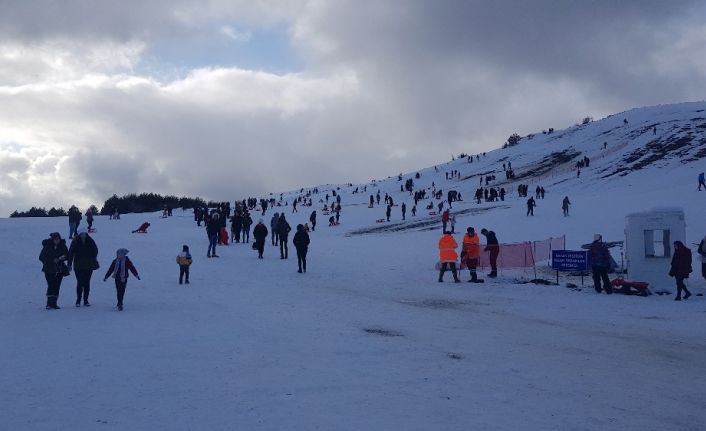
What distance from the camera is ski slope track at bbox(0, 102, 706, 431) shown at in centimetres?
585

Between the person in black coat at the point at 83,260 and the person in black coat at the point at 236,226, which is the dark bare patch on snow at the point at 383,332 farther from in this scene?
the person in black coat at the point at 236,226

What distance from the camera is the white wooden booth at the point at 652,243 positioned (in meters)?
16.7

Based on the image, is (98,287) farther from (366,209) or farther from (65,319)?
(366,209)

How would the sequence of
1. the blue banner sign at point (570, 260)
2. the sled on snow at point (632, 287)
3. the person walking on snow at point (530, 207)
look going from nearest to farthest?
the sled on snow at point (632, 287), the blue banner sign at point (570, 260), the person walking on snow at point (530, 207)

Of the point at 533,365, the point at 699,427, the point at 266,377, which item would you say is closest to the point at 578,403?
the point at 699,427

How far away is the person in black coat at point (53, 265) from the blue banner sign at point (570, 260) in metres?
13.6

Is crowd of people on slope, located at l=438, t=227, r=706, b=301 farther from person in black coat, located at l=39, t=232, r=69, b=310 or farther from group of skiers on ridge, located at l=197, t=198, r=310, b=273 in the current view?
person in black coat, located at l=39, t=232, r=69, b=310

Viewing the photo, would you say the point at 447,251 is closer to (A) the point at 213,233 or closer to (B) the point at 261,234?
(B) the point at 261,234

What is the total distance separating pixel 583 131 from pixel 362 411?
93.2 meters


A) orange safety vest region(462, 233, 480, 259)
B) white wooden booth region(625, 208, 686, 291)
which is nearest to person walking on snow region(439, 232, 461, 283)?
orange safety vest region(462, 233, 480, 259)

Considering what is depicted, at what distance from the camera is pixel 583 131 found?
91.4m

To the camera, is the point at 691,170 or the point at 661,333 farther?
the point at 691,170

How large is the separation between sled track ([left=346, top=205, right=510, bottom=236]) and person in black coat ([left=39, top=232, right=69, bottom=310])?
25.9 meters

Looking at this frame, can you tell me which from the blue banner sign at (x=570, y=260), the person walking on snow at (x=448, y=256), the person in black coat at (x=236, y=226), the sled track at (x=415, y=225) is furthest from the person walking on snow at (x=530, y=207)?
the person walking on snow at (x=448, y=256)
